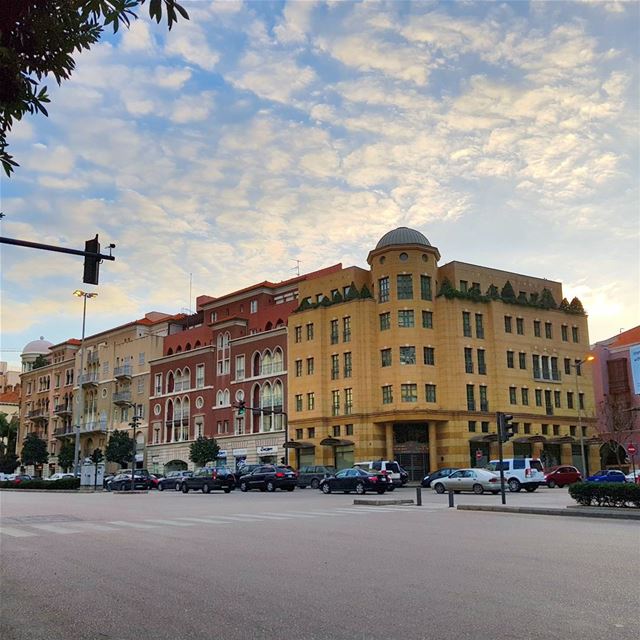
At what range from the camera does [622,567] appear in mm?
9461

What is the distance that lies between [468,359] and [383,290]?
9.31 meters

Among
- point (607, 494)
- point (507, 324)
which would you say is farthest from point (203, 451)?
point (607, 494)

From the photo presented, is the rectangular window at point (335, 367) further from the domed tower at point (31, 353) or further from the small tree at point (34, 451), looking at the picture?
the domed tower at point (31, 353)

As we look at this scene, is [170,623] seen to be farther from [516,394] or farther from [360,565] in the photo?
[516,394]

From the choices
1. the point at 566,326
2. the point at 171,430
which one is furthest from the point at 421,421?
the point at 171,430

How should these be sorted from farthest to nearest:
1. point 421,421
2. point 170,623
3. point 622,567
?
point 421,421
point 622,567
point 170,623

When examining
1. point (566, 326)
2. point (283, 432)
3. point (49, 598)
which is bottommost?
point (49, 598)

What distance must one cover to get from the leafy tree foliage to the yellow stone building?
50.9 meters

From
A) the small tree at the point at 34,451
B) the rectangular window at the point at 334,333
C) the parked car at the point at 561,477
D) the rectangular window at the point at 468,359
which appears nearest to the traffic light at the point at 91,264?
the parked car at the point at 561,477

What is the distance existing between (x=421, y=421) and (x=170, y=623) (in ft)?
163

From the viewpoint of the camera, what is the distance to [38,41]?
195 inches

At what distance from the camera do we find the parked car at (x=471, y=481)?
3384 centimetres

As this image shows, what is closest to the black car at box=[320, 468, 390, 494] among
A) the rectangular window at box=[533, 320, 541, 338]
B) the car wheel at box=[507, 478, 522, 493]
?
the car wheel at box=[507, 478, 522, 493]

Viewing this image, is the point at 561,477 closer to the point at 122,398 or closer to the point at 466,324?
the point at 466,324
